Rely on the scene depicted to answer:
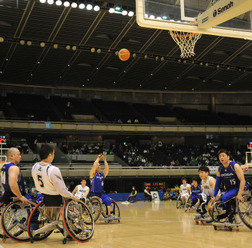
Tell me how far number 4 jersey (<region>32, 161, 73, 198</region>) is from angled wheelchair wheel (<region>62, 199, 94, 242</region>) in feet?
0.75

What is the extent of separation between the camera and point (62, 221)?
623 cm

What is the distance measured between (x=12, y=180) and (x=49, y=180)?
2.64 ft

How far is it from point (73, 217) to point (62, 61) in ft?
92.8

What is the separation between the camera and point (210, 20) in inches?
322

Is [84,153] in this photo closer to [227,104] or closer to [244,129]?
[244,129]

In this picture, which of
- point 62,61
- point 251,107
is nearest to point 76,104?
point 62,61

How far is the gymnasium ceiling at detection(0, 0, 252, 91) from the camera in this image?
2581cm

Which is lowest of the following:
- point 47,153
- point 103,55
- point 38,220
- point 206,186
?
point 38,220

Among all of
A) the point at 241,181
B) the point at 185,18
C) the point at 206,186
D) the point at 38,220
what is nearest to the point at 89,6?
the point at 185,18

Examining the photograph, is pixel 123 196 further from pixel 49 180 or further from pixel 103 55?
pixel 49 180

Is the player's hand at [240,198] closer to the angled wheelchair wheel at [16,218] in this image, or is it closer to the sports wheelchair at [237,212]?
the sports wheelchair at [237,212]

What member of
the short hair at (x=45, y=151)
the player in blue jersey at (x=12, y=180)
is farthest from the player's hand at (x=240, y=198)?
the player in blue jersey at (x=12, y=180)

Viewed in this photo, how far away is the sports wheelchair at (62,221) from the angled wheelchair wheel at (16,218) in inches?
11.2

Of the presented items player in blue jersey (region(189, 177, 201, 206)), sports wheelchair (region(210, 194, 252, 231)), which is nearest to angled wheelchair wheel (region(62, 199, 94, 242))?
sports wheelchair (region(210, 194, 252, 231))
